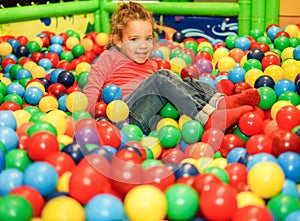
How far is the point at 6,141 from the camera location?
4.27ft

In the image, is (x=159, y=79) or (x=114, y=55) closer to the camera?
(x=159, y=79)

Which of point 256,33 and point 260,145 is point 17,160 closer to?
point 260,145

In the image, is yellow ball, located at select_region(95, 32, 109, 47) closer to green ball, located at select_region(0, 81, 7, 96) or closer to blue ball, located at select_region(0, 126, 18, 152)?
green ball, located at select_region(0, 81, 7, 96)

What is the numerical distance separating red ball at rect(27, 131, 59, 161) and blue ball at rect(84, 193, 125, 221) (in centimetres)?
25

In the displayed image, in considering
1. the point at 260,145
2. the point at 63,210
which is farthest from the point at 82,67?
the point at 63,210

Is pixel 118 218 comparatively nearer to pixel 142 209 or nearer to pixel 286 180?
pixel 142 209

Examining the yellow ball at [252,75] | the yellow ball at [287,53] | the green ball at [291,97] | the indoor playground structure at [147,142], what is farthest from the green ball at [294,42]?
the green ball at [291,97]

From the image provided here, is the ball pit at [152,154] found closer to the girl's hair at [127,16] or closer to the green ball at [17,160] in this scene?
the green ball at [17,160]

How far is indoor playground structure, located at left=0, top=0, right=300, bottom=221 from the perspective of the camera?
3.38ft

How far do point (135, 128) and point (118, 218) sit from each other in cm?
56

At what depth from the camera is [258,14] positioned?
8.96ft

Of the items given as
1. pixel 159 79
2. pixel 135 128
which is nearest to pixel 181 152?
pixel 135 128

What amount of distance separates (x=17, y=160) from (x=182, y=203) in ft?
1.60

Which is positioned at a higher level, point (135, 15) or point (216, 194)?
point (135, 15)
